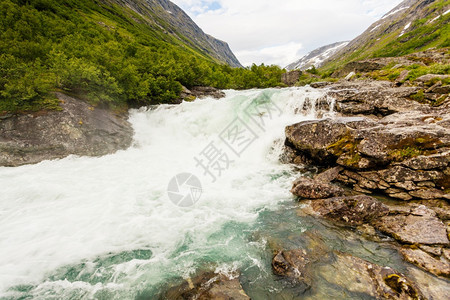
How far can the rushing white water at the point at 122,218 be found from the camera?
253 inches

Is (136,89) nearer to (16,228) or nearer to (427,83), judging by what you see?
(16,228)

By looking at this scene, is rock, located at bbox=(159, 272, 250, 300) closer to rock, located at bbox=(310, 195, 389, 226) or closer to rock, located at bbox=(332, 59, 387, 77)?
rock, located at bbox=(310, 195, 389, 226)

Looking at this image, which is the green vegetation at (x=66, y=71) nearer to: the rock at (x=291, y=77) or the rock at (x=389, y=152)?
the rock at (x=389, y=152)

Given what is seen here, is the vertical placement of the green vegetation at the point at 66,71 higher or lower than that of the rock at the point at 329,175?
higher

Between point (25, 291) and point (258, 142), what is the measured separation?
16.6 m

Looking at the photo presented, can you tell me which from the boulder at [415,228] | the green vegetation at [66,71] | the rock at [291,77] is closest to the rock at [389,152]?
the boulder at [415,228]

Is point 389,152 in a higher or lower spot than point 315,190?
higher

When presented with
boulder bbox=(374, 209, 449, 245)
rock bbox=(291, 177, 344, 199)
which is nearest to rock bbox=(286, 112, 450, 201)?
rock bbox=(291, 177, 344, 199)

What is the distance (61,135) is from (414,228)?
2236 cm

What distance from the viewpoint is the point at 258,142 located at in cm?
1880

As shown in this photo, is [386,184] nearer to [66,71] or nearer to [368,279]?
[368,279]

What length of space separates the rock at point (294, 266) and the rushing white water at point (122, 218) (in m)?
1.26

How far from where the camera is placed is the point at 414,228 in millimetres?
7633

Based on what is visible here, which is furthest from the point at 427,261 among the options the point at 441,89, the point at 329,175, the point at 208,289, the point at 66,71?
the point at 66,71
